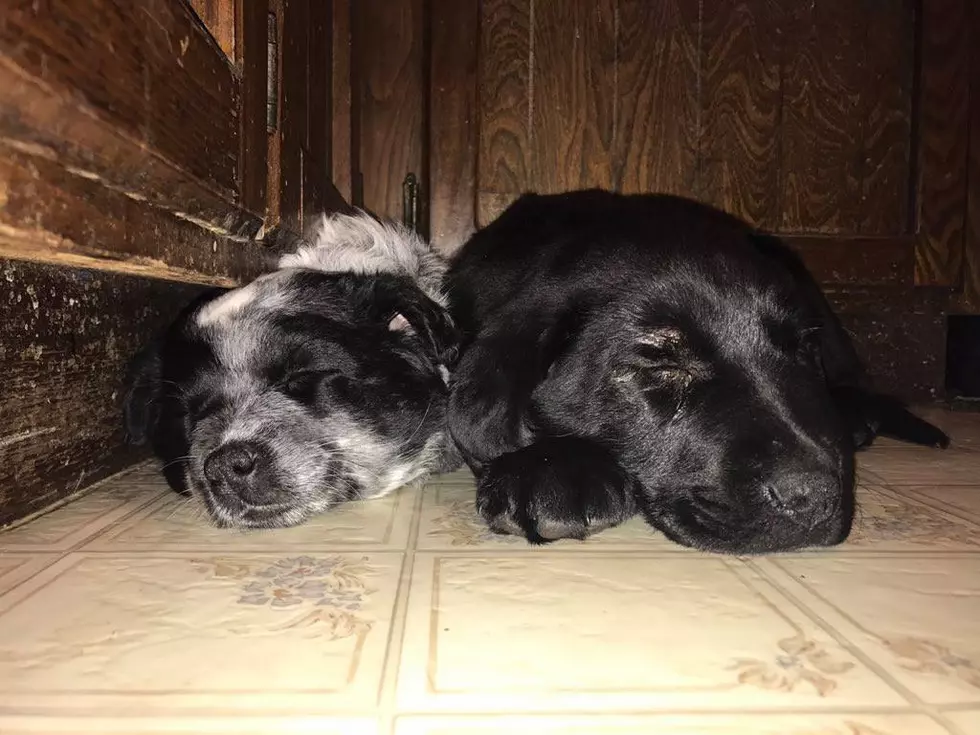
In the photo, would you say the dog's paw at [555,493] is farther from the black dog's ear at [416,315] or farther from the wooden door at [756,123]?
the wooden door at [756,123]

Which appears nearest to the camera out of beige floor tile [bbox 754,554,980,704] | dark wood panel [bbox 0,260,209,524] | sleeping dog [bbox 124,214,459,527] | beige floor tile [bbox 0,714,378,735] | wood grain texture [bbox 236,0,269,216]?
beige floor tile [bbox 0,714,378,735]

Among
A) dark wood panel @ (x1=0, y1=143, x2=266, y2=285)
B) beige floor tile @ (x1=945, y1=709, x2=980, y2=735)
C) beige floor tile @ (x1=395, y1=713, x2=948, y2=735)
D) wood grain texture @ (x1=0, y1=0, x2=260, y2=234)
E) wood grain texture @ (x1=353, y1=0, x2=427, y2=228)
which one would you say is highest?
wood grain texture @ (x1=353, y1=0, x2=427, y2=228)

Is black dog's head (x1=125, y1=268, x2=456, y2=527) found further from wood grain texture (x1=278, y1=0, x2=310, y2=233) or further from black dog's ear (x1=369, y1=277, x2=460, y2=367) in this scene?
wood grain texture (x1=278, y1=0, x2=310, y2=233)

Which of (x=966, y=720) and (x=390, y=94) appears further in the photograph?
(x=390, y=94)

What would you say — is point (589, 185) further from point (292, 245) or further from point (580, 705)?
point (580, 705)

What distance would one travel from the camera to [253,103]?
1840mm

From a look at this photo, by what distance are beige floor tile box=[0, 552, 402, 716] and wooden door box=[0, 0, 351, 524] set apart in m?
0.47

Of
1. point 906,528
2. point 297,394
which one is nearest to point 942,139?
point 906,528

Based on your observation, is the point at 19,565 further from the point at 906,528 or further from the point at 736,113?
the point at 736,113

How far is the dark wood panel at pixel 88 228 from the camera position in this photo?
1.06 metres

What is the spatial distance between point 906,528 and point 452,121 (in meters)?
2.27

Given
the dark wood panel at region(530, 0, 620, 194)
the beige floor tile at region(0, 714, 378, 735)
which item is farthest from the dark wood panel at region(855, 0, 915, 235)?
the beige floor tile at region(0, 714, 378, 735)

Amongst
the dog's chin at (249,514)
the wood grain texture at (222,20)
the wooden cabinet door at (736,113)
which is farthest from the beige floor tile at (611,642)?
the wooden cabinet door at (736,113)

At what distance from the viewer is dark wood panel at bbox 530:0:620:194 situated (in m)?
2.99
